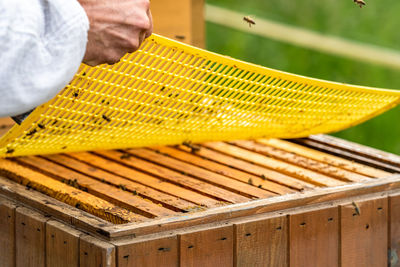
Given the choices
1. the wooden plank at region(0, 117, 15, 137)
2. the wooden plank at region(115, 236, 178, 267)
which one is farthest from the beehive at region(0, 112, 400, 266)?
the wooden plank at region(0, 117, 15, 137)

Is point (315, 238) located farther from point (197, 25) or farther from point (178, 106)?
point (197, 25)

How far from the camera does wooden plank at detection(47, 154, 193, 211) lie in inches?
57.7

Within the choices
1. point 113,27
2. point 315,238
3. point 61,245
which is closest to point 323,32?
point 315,238

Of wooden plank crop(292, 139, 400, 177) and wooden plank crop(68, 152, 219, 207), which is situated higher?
wooden plank crop(292, 139, 400, 177)

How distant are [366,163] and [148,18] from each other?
0.95 m

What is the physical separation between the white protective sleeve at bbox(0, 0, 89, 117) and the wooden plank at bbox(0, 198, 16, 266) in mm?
564

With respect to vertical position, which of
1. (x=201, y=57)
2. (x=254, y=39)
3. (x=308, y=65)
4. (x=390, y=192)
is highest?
(x=254, y=39)

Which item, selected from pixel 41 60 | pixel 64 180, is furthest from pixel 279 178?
pixel 41 60

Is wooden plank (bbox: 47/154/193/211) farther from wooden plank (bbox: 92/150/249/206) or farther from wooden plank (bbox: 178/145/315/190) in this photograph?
wooden plank (bbox: 178/145/315/190)

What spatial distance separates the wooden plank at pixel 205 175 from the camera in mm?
1560

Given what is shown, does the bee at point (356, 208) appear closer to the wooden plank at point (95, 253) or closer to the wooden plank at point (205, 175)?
the wooden plank at point (205, 175)

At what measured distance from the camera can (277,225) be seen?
1.44 meters

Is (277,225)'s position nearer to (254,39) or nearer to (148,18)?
(148,18)

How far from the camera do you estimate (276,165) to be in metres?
1.80
